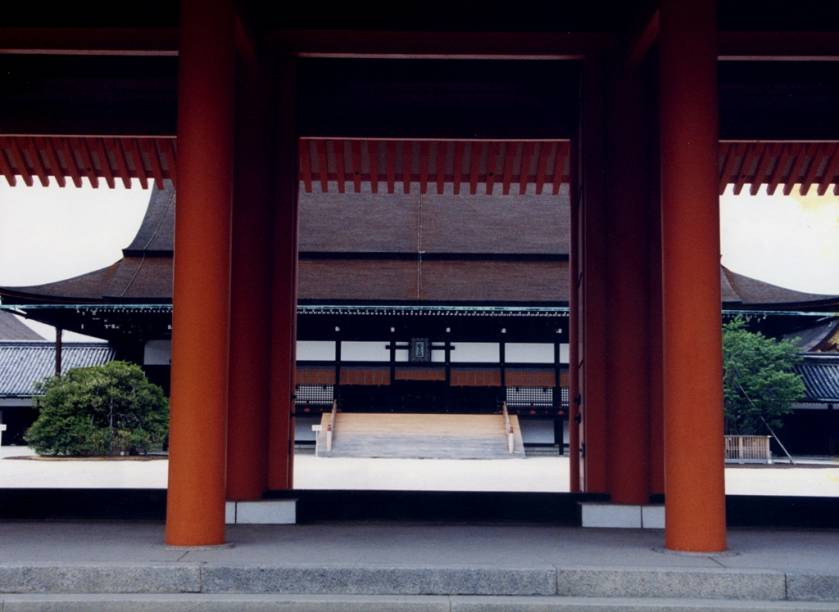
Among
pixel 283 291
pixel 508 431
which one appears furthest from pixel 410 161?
pixel 508 431

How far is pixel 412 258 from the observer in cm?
2825

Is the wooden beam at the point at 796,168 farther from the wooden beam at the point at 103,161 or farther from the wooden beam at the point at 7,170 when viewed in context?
the wooden beam at the point at 7,170

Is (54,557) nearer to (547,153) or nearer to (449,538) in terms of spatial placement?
(449,538)

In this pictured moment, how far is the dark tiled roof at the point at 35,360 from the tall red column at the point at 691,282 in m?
25.0

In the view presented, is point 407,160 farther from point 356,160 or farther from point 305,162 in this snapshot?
point 305,162

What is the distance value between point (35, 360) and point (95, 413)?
884 centimetres

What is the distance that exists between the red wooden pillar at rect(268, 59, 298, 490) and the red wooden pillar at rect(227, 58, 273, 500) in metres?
0.06

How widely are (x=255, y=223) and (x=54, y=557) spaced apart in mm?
2750

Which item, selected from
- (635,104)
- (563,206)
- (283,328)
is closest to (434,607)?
(283,328)

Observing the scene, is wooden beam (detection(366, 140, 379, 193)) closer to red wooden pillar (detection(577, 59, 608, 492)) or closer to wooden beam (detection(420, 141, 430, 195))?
wooden beam (detection(420, 141, 430, 195))

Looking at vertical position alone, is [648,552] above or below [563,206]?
below

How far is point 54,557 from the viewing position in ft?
17.4

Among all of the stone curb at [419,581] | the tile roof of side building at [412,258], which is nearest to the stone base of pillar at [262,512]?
the stone curb at [419,581]

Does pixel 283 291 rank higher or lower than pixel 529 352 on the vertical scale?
lower
